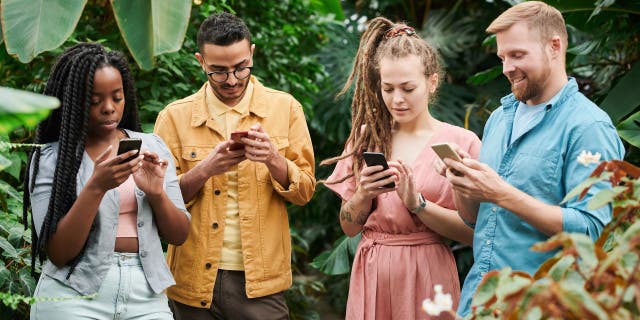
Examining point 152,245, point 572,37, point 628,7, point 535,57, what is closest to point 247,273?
point 152,245

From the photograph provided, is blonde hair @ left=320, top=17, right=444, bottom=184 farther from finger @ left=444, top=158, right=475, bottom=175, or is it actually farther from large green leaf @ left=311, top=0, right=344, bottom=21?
large green leaf @ left=311, top=0, right=344, bottom=21

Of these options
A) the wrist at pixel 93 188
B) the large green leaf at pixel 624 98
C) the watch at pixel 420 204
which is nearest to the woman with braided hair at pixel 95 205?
the wrist at pixel 93 188

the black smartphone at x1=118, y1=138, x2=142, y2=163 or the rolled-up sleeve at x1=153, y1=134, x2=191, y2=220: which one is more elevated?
the black smartphone at x1=118, y1=138, x2=142, y2=163

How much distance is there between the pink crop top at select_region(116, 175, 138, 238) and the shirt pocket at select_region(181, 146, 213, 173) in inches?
19.4

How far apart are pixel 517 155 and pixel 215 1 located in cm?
278

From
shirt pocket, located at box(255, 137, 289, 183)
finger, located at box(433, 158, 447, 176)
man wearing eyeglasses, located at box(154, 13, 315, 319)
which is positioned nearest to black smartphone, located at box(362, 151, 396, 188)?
finger, located at box(433, 158, 447, 176)

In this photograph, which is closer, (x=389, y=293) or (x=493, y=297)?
(x=493, y=297)

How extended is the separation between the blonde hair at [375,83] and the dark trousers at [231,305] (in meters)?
0.62

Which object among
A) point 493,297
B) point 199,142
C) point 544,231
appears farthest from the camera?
point 199,142

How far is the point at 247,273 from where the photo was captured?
11.7 feet

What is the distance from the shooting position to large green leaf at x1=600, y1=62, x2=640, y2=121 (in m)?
4.31

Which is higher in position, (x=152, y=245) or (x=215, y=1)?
(x=215, y=1)

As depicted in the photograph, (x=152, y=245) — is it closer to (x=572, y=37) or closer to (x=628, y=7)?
(x=628, y=7)

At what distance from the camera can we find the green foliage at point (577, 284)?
1.64 metres
